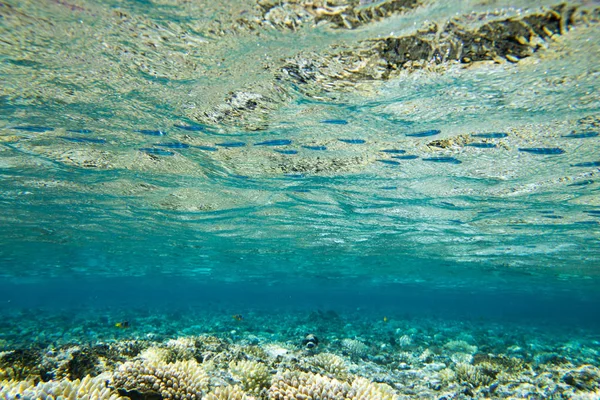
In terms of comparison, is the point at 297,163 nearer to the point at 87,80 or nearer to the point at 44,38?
the point at 87,80

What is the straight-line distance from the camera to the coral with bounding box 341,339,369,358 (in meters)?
14.4

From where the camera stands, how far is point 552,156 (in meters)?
11.6

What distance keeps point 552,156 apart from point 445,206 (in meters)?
6.57

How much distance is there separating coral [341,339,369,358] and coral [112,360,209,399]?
1106 cm

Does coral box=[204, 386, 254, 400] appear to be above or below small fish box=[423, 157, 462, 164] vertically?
below

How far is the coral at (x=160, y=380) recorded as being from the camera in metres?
4.53

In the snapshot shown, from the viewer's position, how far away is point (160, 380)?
4602mm

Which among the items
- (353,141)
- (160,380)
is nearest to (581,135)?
(353,141)

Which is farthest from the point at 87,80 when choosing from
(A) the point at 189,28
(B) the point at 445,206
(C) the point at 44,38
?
(B) the point at 445,206

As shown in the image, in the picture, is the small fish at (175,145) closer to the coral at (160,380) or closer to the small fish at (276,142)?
the small fish at (276,142)

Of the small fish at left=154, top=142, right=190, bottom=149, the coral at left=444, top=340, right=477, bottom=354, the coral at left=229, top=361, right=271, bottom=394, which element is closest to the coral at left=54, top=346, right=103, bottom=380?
the coral at left=229, top=361, right=271, bottom=394

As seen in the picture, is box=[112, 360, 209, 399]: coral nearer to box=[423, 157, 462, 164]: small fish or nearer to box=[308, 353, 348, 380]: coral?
box=[308, 353, 348, 380]: coral

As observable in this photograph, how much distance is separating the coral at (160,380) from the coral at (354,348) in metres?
11.1

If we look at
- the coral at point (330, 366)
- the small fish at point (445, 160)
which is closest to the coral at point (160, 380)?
the coral at point (330, 366)
